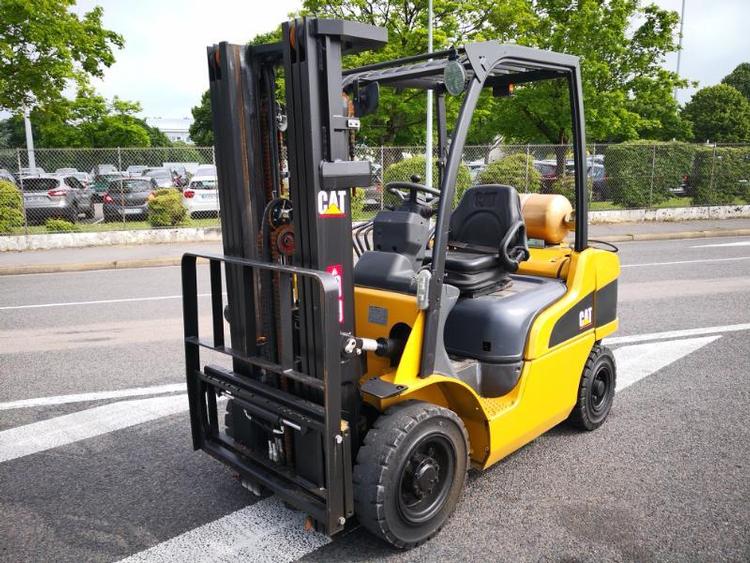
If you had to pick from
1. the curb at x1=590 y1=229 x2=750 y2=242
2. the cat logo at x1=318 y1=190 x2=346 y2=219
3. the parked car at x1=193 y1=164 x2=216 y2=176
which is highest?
the parked car at x1=193 y1=164 x2=216 y2=176

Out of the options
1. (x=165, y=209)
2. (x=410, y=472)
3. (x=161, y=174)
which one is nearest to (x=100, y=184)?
(x=165, y=209)

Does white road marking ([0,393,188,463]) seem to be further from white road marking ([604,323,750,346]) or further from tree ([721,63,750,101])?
tree ([721,63,750,101])

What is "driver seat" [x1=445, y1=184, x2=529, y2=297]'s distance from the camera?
3930 millimetres

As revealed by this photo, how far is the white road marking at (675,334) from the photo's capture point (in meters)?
6.85

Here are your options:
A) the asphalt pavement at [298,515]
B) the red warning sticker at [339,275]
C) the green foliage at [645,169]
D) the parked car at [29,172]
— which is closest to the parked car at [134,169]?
the parked car at [29,172]

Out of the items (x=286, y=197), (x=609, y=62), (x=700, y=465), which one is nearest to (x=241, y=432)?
(x=286, y=197)

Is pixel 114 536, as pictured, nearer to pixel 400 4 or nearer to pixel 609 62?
pixel 400 4

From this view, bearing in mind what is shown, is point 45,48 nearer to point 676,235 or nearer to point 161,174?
point 161,174

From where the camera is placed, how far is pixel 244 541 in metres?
3.19

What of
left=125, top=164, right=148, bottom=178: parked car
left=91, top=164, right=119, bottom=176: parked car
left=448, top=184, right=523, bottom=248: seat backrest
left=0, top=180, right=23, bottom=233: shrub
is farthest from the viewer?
left=125, top=164, right=148, bottom=178: parked car

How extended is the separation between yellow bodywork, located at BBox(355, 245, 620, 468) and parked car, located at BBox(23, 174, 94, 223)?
47.4 feet

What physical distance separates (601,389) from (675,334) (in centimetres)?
297

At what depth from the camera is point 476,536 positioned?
10.7 ft

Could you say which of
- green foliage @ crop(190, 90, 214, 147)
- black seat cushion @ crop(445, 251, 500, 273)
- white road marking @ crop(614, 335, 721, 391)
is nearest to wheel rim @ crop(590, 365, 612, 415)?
white road marking @ crop(614, 335, 721, 391)
